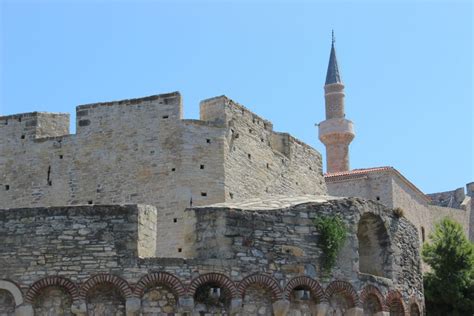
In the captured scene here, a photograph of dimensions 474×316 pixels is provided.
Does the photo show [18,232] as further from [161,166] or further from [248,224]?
[161,166]

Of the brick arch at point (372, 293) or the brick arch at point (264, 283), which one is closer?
the brick arch at point (264, 283)

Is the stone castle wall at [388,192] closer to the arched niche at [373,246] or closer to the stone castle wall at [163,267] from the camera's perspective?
the arched niche at [373,246]

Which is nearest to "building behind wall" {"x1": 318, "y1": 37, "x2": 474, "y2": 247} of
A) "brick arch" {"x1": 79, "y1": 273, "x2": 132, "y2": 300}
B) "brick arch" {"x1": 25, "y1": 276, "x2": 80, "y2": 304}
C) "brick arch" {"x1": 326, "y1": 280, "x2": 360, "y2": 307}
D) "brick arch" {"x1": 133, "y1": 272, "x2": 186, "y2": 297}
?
"brick arch" {"x1": 326, "y1": 280, "x2": 360, "y2": 307}

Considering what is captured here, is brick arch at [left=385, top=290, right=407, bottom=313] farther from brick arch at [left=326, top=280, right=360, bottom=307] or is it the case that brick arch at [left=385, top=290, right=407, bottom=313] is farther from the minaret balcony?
the minaret balcony

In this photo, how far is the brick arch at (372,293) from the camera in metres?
16.7

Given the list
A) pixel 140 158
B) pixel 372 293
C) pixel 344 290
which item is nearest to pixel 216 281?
pixel 344 290

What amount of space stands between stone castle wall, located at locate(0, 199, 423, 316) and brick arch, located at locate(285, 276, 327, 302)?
0.8 inches

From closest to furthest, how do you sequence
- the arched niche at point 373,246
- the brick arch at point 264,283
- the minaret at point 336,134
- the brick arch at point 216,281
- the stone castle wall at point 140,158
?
the brick arch at point 216,281, the brick arch at point 264,283, the arched niche at point 373,246, the stone castle wall at point 140,158, the minaret at point 336,134

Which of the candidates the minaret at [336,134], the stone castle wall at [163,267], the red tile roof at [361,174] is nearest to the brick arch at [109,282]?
the stone castle wall at [163,267]

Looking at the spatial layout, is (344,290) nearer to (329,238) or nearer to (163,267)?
(329,238)

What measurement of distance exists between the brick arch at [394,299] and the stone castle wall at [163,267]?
1.08m

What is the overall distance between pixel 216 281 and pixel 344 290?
9.19 ft

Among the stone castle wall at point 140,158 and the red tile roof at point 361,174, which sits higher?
the red tile roof at point 361,174

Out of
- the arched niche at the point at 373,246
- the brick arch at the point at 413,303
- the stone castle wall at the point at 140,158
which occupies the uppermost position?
the stone castle wall at the point at 140,158
